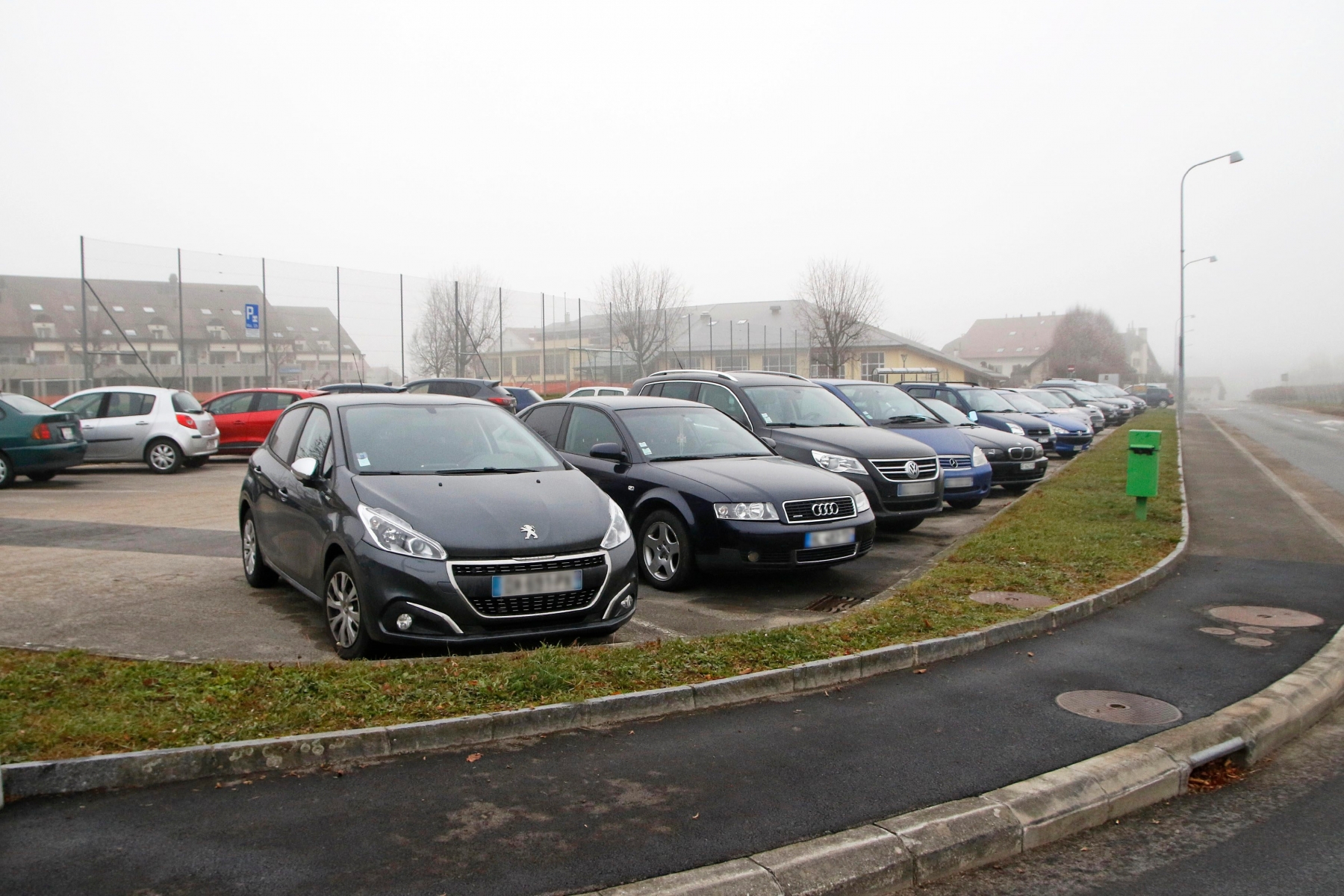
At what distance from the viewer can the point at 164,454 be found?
17953 mm

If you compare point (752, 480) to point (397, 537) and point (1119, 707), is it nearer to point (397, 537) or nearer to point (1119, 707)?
point (397, 537)

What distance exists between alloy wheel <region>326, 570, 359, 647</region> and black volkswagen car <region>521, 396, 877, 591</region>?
285cm

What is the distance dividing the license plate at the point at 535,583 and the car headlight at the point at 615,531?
337 millimetres

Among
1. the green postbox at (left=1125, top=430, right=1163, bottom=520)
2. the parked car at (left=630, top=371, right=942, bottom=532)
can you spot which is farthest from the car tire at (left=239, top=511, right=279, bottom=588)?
the green postbox at (left=1125, top=430, right=1163, bottom=520)

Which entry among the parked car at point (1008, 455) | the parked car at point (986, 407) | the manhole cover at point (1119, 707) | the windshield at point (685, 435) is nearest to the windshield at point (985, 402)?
the parked car at point (986, 407)

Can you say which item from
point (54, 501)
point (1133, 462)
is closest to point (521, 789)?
point (1133, 462)

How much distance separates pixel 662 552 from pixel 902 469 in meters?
3.54

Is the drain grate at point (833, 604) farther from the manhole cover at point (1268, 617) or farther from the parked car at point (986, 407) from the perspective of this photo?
the parked car at point (986, 407)

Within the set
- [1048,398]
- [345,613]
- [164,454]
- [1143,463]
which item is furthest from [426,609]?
[1048,398]

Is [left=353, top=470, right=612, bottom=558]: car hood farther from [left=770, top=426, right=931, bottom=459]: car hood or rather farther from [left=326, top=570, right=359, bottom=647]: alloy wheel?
[left=770, top=426, right=931, bottom=459]: car hood

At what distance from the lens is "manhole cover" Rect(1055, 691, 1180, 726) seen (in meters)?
5.04

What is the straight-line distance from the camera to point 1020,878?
3.63m

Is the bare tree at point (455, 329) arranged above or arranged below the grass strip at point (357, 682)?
above

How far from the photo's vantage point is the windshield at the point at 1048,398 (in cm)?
3044
